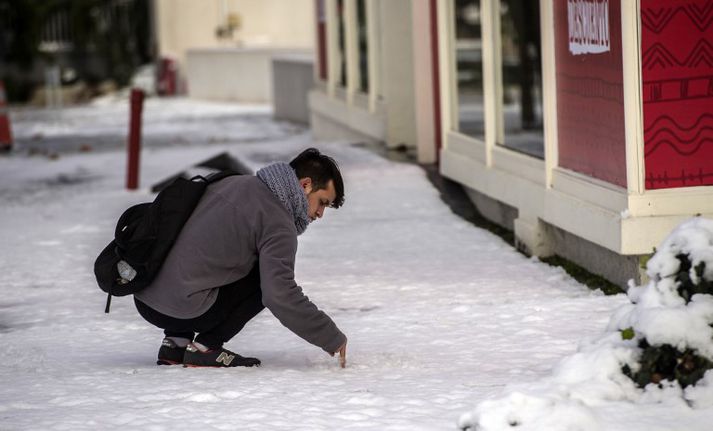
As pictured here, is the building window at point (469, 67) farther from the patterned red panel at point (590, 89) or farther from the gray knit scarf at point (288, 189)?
the gray knit scarf at point (288, 189)

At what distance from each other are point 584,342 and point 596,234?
2.48m

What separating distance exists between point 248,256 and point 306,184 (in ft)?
1.22

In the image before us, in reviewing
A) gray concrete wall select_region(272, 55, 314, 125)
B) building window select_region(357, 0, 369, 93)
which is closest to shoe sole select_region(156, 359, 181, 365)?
building window select_region(357, 0, 369, 93)

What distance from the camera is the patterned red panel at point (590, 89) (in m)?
7.62

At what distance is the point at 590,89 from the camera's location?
26.5 ft

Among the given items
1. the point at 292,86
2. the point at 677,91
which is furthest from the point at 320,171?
the point at 292,86

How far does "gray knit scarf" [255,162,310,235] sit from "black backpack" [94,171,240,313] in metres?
0.32

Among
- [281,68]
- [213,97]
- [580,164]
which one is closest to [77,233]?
[580,164]

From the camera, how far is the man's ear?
19.0 feet

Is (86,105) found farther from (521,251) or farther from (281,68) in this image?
(521,251)

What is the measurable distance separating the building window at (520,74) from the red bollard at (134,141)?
17.5 ft

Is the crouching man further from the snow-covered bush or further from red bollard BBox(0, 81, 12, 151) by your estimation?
red bollard BBox(0, 81, 12, 151)

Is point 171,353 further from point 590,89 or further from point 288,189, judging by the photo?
point 590,89

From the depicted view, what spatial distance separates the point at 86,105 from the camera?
33.9 meters
